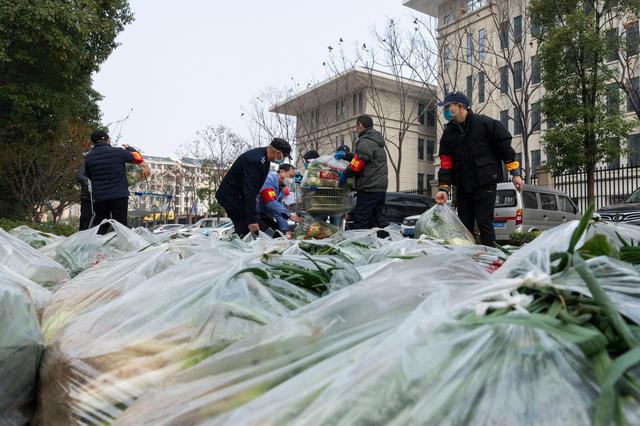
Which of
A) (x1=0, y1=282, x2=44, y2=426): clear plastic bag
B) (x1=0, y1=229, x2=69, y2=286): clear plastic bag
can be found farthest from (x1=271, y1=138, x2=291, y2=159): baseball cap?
(x1=0, y1=282, x2=44, y2=426): clear plastic bag

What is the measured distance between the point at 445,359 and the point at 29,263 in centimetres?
254

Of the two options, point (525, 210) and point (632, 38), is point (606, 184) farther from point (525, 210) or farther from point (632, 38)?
point (525, 210)

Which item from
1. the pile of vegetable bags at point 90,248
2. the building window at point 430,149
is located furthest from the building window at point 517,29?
the building window at point 430,149

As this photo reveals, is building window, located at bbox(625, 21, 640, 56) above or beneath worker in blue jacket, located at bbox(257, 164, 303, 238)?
above

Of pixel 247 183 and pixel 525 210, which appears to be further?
pixel 525 210

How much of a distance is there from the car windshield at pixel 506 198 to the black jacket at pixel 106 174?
1058 centimetres

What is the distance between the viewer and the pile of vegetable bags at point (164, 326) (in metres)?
1.20

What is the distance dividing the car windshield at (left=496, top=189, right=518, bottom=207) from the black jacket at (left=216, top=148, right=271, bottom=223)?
A: 32.8ft

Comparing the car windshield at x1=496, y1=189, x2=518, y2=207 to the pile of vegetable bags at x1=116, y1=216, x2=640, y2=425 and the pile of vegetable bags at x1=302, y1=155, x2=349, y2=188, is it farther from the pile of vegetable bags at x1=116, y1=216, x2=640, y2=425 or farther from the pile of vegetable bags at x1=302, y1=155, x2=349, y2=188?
the pile of vegetable bags at x1=116, y1=216, x2=640, y2=425

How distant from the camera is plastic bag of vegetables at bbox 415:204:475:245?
4.15m

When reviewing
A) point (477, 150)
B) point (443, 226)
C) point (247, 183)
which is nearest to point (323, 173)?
point (247, 183)

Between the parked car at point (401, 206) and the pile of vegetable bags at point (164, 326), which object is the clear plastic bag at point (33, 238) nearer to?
the pile of vegetable bags at point (164, 326)

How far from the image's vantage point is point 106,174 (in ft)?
19.0

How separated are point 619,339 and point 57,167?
743 inches
